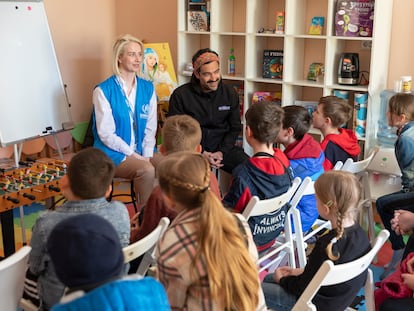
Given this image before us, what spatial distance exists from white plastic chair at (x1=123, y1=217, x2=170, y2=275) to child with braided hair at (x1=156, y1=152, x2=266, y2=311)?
8.5 inches

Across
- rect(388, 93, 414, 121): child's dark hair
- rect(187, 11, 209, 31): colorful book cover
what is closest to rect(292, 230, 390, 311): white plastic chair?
rect(388, 93, 414, 121): child's dark hair

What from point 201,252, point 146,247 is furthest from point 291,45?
point 201,252

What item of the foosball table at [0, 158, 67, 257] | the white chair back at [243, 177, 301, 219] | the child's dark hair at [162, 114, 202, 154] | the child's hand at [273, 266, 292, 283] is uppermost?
the child's dark hair at [162, 114, 202, 154]

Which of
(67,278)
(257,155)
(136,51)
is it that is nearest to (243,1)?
(136,51)

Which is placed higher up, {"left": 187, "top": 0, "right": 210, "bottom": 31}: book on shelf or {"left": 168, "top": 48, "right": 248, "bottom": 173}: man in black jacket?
{"left": 187, "top": 0, "right": 210, "bottom": 31}: book on shelf

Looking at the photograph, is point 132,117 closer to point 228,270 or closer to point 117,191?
point 117,191

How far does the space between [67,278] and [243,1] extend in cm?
350

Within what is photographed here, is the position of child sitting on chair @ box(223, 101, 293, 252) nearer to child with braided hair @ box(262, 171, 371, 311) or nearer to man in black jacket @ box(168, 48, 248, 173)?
child with braided hair @ box(262, 171, 371, 311)

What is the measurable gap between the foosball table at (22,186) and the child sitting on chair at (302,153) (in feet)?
4.07

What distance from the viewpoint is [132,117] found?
3.78m

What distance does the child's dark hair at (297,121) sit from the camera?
3008 mm

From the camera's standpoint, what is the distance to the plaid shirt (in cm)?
159

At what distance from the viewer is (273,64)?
4.15 metres

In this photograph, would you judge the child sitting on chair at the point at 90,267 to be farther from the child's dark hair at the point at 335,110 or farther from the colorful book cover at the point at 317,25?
the colorful book cover at the point at 317,25
